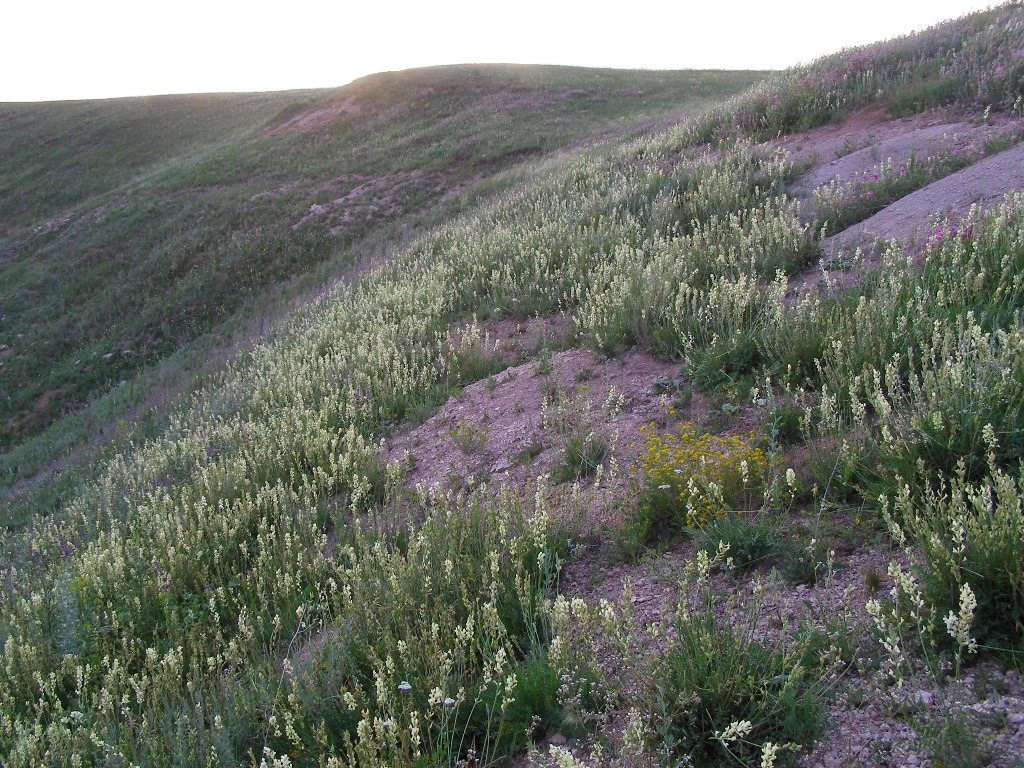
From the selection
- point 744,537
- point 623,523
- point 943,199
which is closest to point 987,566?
point 744,537

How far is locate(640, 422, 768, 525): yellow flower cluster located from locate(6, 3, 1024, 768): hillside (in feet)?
0.09

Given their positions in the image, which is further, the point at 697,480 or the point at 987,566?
the point at 697,480

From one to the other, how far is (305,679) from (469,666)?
2.43 feet

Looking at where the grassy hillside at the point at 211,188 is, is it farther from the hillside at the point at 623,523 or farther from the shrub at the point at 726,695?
the shrub at the point at 726,695

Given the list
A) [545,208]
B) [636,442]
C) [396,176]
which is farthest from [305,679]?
[396,176]

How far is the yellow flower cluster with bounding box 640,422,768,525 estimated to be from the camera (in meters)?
3.05

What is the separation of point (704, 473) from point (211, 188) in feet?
102

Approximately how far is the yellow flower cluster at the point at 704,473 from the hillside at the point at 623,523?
28mm

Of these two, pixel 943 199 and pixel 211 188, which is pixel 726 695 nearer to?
pixel 943 199

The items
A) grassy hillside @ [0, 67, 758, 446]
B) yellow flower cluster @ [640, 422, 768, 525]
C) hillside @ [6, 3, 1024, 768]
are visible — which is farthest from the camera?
grassy hillside @ [0, 67, 758, 446]

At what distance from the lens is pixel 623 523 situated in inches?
130

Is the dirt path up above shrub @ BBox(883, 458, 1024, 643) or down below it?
above

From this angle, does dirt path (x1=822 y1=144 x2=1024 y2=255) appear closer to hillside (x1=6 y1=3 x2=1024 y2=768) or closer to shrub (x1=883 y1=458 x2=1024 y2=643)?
hillside (x1=6 y1=3 x2=1024 y2=768)

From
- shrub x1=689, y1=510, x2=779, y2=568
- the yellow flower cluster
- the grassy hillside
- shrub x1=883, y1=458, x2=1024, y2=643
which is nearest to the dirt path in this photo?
the yellow flower cluster
